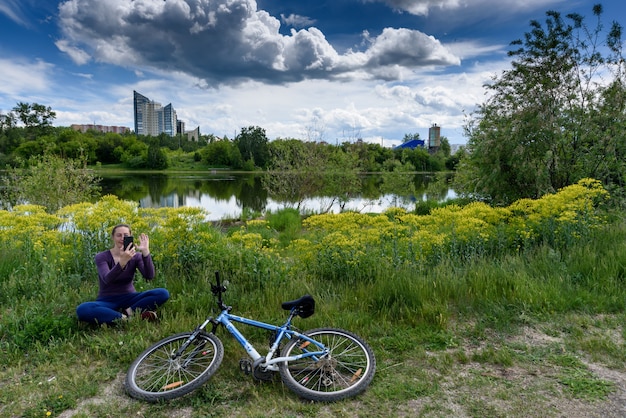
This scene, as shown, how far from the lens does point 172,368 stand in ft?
11.8

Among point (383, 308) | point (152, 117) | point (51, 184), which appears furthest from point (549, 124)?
point (152, 117)

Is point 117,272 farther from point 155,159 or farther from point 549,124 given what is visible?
point 155,159

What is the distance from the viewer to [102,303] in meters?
4.50

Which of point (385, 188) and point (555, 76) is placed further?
point (385, 188)

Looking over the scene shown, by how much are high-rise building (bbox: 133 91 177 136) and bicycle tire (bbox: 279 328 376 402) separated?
656 ft

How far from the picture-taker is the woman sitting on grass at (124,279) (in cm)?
455

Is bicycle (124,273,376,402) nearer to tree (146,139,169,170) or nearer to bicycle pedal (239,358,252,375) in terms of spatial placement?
bicycle pedal (239,358,252,375)

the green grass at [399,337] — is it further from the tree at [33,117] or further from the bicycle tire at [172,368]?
the tree at [33,117]

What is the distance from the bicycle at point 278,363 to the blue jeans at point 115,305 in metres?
0.94

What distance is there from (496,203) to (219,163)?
240 ft

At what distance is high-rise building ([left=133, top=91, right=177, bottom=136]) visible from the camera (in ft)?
629

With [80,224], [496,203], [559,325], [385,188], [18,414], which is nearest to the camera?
[18,414]

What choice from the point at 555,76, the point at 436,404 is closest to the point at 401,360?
the point at 436,404

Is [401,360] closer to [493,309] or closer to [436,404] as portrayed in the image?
[436,404]
